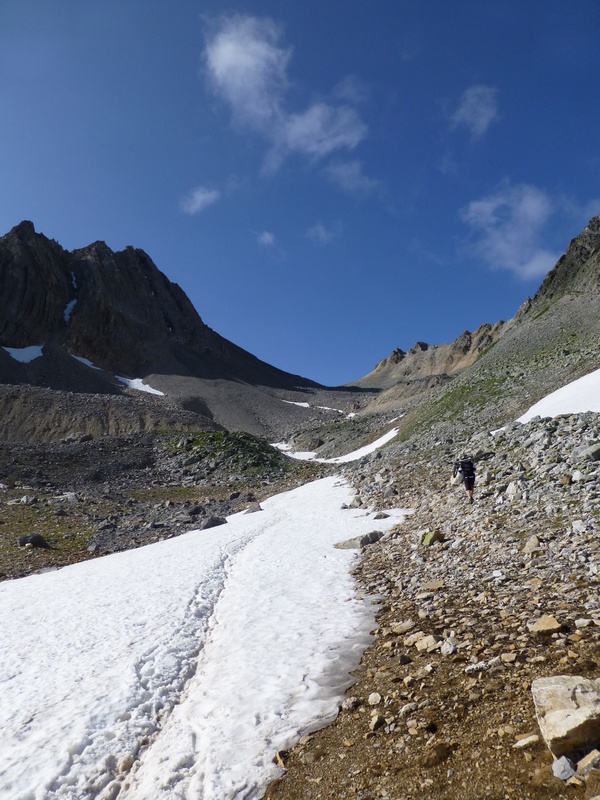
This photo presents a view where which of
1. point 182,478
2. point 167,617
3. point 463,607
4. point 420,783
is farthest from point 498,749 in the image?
point 182,478

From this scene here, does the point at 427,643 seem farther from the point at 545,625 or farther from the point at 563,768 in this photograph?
the point at 563,768

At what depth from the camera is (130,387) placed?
Answer: 156m

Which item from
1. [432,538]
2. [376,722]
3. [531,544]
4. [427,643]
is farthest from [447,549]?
[376,722]

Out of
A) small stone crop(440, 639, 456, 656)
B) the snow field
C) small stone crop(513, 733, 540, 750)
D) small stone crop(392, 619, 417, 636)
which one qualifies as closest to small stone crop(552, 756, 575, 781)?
small stone crop(513, 733, 540, 750)

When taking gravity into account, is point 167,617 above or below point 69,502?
below

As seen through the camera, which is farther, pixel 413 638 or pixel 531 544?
pixel 531 544

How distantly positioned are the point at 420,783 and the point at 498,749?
840 mm

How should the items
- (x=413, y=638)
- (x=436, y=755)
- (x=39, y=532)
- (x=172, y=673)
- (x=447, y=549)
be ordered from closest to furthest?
(x=436, y=755) < (x=413, y=638) < (x=172, y=673) < (x=447, y=549) < (x=39, y=532)

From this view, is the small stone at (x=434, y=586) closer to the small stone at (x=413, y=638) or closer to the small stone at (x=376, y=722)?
the small stone at (x=413, y=638)

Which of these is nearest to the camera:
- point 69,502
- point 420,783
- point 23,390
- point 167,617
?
point 420,783

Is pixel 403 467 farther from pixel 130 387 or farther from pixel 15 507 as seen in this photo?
pixel 130 387

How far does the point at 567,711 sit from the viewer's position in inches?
176

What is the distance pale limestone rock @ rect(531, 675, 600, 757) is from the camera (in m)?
4.25

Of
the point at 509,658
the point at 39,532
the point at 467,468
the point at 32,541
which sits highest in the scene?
the point at 467,468
